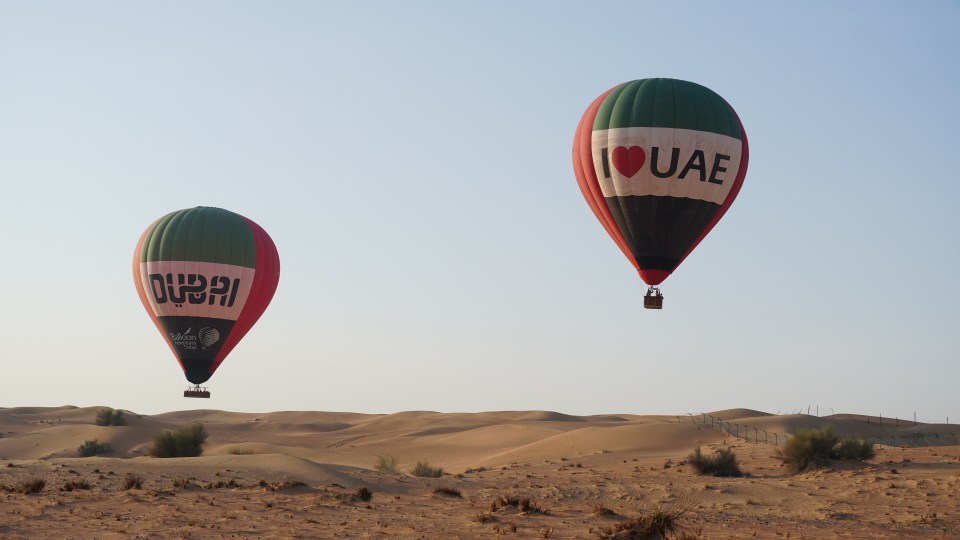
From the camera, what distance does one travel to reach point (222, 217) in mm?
46531

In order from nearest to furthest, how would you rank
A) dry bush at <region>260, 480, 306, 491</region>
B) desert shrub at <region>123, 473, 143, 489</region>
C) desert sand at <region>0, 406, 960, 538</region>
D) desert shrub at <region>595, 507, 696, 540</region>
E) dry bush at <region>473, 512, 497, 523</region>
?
desert shrub at <region>595, 507, 696, 540</region>, desert sand at <region>0, 406, 960, 538</region>, dry bush at <region>473, 512, 497, 523</region>, desert shrub at <region>123, 473, 143, 489</region>, dry bush at <region>260, 480, 306, 491</region>

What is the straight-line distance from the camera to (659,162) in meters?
35.8

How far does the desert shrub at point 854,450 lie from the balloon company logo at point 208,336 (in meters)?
24.1

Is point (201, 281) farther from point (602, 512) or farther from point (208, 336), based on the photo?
point (602, 512)

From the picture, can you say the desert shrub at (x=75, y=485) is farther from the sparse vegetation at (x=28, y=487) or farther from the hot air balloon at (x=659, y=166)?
the hot air balloon at (x=659, y=166)

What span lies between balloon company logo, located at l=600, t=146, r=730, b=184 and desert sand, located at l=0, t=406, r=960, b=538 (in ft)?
31.0

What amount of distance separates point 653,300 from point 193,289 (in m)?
18.8

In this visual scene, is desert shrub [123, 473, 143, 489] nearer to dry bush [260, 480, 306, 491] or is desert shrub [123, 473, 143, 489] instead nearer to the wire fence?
dry bush [260, 480, 306, 491]

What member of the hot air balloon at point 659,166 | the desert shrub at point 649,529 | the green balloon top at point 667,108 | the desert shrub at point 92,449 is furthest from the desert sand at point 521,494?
the green balloon top at point 667,108

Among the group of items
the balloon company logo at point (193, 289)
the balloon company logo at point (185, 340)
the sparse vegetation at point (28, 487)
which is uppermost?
the balloon company logo at point (193, 289)

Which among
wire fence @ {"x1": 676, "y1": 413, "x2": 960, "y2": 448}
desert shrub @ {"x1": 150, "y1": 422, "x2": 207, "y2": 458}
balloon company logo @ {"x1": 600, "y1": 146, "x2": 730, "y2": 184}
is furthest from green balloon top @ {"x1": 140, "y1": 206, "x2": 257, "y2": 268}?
wire fence @ {"x1": 676, "y1": 413, "x2": 960, "y2": 448}

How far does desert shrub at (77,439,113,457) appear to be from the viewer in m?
57.4

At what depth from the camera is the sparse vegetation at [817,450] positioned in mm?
36375

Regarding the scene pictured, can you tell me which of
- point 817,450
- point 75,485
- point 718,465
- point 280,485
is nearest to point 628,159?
point 718,465
